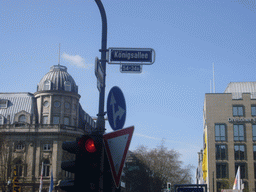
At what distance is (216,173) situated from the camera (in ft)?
241

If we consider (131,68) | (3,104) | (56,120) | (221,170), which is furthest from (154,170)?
(131,68)

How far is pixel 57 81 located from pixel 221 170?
3363cm

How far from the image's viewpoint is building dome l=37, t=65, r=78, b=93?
73750 mm

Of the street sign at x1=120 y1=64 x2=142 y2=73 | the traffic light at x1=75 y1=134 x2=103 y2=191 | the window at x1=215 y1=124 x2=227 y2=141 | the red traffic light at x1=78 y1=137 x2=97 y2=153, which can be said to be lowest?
the traffic light at x1=75 y1=134 x2=103 y2=191

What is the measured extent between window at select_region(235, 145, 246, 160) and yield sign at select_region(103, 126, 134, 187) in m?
71.0

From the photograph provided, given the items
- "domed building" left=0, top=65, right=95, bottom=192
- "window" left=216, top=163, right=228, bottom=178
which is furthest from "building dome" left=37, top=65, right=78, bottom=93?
"window" left=216, top=163, right=228, bottom=178

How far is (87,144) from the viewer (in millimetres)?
5945

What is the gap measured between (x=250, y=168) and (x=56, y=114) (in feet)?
117

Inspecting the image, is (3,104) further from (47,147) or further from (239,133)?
(239,133)

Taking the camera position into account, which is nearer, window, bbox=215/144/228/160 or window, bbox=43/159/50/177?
window, bbox=43/159/50/177

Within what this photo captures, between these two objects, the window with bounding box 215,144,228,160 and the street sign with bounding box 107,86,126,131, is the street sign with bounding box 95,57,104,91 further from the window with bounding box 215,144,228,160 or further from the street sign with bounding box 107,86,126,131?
the window with bounding box 215,144,228,160

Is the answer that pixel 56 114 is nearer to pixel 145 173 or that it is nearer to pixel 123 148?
pixel 145 173

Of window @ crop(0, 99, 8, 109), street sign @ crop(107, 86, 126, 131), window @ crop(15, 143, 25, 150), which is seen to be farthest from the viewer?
window @ crop(0, 99, 8, 109)

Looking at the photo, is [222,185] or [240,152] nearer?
[222,185]
